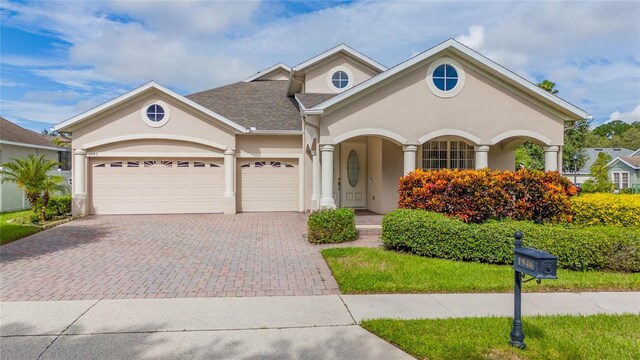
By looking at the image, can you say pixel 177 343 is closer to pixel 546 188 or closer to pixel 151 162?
pixel 546 188

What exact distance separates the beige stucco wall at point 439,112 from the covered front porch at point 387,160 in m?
0.27

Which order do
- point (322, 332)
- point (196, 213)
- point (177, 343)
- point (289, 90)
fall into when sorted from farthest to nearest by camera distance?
point (289, 90) < point (196, 213) < point (322, 332) < point (177, 343)

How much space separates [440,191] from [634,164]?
38811mm

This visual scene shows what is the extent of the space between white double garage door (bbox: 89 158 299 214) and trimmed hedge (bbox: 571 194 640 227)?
9956 millimetres

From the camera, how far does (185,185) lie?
50.2 ft

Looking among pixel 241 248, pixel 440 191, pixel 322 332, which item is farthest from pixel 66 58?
pixel 322 332

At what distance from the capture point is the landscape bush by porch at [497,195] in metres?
8.95

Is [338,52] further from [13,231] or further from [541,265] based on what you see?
[541,265]

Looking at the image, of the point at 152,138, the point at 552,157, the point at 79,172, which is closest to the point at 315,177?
the point at 152,138

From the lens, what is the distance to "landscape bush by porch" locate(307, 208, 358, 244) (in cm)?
973

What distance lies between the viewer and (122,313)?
509 cm

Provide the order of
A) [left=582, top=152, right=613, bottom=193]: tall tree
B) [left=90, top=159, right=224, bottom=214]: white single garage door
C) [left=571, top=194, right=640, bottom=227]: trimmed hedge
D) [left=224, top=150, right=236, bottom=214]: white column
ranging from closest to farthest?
1. [left=571, top=194, right=640, bottom=227]: trimmed hedge
2. [left=90, top=159, right=224, bottom=214]: white single garage door
3. [left=224, top=150, right=236, bottom=214]: white column
4. [left=582, top=152, right=613, bottom=193]: tall tree

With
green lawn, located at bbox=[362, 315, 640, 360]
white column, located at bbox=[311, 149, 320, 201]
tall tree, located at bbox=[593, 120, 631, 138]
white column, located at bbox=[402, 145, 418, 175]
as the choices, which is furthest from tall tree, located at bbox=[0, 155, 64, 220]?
tall tree, located at bbox=[593, 120, 631, 138]

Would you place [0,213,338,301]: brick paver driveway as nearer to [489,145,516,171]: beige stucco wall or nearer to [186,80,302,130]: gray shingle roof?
[186,80,302,130]: gray shingle roof
